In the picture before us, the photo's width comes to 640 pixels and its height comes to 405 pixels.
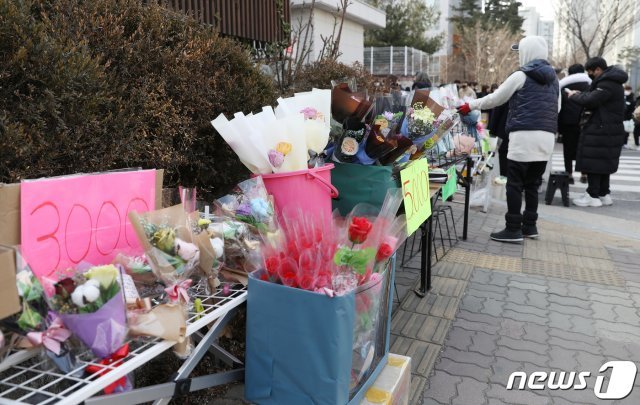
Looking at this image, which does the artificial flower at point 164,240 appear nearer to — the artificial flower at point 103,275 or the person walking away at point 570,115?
the artificial flower at point 103,275

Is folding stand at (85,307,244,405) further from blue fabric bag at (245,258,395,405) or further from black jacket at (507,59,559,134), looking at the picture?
black jacket at (507,59,559,134)

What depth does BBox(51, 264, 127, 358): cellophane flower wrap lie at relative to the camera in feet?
4.37

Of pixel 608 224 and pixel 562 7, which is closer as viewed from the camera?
pixel 608 224

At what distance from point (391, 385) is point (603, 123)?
6.88 metres

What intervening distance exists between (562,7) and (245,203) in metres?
29.6

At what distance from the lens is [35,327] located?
4.31 ft

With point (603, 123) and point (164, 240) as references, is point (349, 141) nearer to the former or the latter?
point (164, 240)

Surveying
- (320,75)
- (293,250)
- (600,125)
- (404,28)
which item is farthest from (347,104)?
(404,28)

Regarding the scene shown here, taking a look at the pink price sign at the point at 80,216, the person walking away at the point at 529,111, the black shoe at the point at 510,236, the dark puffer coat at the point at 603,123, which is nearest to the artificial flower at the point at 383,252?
the pink price sign at the point at 80,216

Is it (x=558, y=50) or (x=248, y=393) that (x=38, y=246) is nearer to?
(x=248, y=393)

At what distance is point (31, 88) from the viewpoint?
1688 mm

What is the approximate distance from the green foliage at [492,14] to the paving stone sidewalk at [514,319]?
159 ft

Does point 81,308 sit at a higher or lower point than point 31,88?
lower

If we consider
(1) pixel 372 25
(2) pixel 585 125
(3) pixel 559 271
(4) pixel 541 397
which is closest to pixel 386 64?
(1) pixel 372 25
